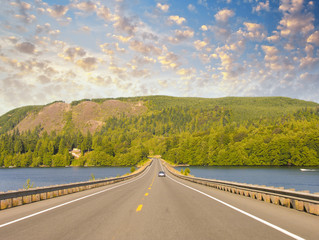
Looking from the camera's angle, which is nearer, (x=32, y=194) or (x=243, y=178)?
(x=32, y=194)

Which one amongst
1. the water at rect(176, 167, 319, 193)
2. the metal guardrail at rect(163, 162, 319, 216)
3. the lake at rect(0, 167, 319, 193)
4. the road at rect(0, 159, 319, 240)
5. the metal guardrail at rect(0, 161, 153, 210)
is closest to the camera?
the road at rect(0, 159, 319, 240)

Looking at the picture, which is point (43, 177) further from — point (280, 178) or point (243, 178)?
point (280, 178)

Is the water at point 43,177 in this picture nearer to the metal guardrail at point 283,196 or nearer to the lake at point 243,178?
the lake at point 243,178

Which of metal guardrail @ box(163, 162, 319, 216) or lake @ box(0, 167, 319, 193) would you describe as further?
lake @ box(0, 167, 319, 193)

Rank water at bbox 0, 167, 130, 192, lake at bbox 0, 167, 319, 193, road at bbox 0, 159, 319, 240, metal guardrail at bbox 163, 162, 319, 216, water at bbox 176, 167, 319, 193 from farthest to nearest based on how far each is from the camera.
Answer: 1. water at bbox 0, 167, 130, 192
2. lake at bbox 0, 167, 319, 193
3. water at bbox 176, 167, 319, 193
4. metal guardrail at bbox 163, 162, 319, 216
5. road at bbox 0, 159, 319, 240

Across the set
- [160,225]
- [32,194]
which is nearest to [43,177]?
[32,194]

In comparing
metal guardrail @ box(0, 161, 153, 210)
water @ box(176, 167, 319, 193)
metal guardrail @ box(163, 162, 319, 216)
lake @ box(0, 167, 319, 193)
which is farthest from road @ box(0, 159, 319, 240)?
lake @ box(0, 167, 319, 193)

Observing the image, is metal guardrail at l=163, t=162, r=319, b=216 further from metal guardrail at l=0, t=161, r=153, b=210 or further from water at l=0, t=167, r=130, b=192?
water at l=0, t=167, r=130, b=192

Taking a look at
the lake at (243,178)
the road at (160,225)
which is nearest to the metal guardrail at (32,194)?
the road at (160,225)

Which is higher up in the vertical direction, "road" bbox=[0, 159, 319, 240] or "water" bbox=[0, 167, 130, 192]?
"road" bbox=[0, 159, 319, 240]

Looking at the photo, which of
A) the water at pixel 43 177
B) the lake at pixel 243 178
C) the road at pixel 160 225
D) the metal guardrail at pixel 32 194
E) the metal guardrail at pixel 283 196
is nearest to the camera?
the road at pixel 160 225

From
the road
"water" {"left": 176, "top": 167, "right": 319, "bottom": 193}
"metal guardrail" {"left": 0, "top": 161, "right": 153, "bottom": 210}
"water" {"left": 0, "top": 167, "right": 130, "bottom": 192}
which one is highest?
the road

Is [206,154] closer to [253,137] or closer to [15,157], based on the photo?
[253,137]

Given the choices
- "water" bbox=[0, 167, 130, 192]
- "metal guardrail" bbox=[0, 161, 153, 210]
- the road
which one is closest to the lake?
"water" bbox=[0, 167, 130, 192]
